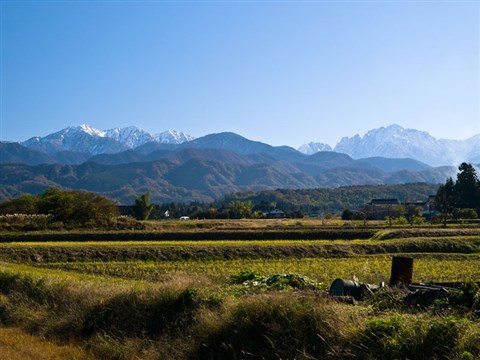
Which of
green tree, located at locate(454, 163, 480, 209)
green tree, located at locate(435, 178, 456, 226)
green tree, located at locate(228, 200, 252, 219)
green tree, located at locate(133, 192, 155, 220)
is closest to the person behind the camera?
green tree, located at locate(435, 178, 456, 226)

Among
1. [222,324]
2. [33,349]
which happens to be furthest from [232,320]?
[33,349]

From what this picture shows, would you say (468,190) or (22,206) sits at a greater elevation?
(468,190)

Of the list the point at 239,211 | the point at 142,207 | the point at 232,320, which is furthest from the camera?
the point at 239,211

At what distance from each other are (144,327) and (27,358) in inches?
101

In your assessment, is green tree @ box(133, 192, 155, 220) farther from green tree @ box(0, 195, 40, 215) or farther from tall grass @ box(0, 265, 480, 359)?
tall grass @ box(0, 265, 480, 359)

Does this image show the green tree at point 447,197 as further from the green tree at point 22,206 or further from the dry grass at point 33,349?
the dry grass at point 33,349

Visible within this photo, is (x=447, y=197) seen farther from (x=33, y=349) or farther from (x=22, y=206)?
(x=33, y=349)

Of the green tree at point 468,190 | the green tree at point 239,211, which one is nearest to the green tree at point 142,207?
the green tree at point 239,211

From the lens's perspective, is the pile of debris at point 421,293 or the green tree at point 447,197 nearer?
the pile of debris at point 421,293

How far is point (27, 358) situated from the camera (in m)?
11.0

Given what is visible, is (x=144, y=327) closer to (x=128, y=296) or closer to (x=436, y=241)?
(x=128, y=296)

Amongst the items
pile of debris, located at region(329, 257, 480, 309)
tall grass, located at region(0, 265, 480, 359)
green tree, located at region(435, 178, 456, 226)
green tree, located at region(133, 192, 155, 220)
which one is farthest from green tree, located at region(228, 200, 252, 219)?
pile of debris, located at region(329, 257, 480, 309)

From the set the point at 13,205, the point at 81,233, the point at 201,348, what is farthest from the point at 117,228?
the point at 201,348

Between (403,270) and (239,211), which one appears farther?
(239,211)
